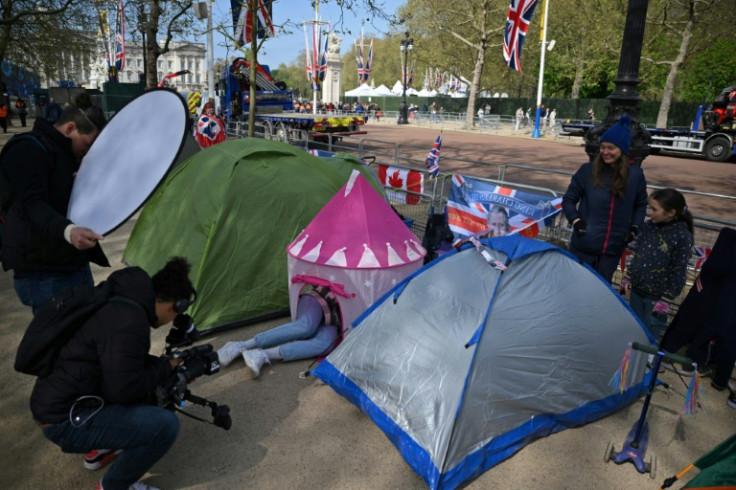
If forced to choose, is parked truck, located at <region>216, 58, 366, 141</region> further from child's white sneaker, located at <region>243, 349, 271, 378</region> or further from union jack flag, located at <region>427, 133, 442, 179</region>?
child's white sneaker, located at <region>243, 349, 271, 378</region>

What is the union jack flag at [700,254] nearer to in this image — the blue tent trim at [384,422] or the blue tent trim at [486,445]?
the blue tent trim at [486,445]

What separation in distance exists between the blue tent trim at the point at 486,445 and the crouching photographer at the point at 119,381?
129cm

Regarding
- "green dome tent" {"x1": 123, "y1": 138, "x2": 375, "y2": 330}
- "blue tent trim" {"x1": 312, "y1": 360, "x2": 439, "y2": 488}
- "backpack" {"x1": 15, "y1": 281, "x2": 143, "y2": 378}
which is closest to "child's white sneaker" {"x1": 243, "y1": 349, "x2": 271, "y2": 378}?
"blue tent trim" {"x1": 312, "y1": 360, "x2": 439, "y2": 488}

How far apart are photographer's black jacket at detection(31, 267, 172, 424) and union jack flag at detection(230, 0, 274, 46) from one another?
8.90 metres

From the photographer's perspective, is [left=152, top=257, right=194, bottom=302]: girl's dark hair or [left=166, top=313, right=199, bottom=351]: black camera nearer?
[left=152, top=257, right=194, bottom=302]: girl's dark hair

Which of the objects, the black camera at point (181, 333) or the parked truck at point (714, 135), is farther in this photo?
the parked truck at point (714, 135)

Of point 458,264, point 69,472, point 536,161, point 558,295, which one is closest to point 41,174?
point 69,472

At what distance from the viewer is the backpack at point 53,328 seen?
2.29 metres

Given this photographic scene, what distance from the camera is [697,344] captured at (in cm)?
415

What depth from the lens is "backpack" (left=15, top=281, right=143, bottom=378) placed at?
2287mm

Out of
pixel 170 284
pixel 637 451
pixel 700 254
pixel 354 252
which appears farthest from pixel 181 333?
pixel 700 254

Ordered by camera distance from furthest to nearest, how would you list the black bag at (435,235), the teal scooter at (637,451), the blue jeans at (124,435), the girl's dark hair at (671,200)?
the black bag at (435,235) → the girl's dark hair at (671,200) → the teal scooter at (637,451) → the blue jeans at (124,435)

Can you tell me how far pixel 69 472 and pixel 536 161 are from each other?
694 inches

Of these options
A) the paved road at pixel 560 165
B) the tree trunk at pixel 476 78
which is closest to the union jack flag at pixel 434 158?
the paved road at pixel 560 165
